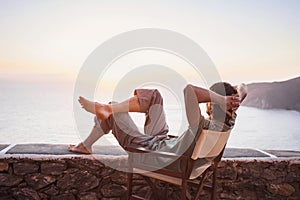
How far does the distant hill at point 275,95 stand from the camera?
336cm

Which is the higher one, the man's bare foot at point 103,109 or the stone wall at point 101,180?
the man's bare foot at point 103,109

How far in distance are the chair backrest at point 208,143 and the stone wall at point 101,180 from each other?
674 mm

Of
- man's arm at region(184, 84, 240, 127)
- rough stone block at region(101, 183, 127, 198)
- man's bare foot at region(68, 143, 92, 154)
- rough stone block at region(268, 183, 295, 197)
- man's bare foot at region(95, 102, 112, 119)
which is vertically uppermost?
man's arm at region(184, 84, 240, 127)

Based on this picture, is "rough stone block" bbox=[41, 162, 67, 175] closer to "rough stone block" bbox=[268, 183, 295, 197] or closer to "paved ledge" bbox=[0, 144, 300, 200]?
"paved ledge" bbox=[0, 144, 300, 200]

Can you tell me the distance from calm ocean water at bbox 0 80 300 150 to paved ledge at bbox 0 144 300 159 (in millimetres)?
140

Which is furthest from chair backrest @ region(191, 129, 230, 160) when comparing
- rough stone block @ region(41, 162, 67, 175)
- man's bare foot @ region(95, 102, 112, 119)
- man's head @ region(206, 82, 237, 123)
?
rough stone block @ region(41, 162, 67, 175)

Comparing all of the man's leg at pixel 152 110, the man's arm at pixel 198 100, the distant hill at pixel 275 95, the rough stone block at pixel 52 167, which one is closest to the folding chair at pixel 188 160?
the man's arm at pixel 198 100

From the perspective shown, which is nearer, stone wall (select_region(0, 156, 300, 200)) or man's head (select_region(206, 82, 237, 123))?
man's head (select_region(206, 82, 237, 123))

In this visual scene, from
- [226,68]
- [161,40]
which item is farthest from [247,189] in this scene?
[161,40]

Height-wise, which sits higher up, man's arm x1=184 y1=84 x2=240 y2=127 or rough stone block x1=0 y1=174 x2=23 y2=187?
man's arm x1=184 y1=84 x2=240 y2=127

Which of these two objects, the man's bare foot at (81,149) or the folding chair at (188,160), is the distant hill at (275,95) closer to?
the folding chair at (188,160)

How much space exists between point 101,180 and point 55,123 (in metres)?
0.76

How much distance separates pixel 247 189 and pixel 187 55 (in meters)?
1.20

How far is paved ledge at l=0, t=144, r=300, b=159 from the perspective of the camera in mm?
2553
